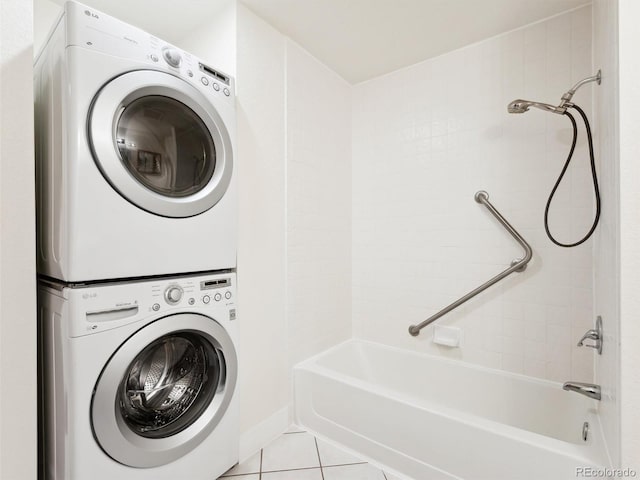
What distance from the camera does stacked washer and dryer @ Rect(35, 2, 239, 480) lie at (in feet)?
3.10

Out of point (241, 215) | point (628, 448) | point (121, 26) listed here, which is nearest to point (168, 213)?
point (241, 215)

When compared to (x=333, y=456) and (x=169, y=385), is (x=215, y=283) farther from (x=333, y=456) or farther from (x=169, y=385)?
(x=333, y=456)

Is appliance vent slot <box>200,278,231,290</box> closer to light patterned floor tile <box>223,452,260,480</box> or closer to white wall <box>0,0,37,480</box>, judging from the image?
white wall <box>0,0,37,480</box>

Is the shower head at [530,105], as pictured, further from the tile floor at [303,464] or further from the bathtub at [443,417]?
the tile floor at [303,464]

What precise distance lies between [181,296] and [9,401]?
0.51 metres

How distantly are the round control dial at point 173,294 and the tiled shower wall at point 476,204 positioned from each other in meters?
1.45

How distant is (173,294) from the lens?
1.15 m

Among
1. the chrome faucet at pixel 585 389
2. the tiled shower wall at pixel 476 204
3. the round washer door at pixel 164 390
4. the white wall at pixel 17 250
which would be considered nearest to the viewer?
the white wall at pixel 17 250

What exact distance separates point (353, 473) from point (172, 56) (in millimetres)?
1911

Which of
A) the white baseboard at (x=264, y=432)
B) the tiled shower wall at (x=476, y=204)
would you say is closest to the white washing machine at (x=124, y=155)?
the white baseboard at (x=264, y=432)

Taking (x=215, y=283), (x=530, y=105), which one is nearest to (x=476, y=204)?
(x=530, y=105)

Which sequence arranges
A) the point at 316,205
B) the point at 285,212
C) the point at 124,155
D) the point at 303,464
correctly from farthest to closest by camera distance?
the point at 316,205, the point at 285,212, the point at 303,464, the point at 124,155

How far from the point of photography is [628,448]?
90 cm

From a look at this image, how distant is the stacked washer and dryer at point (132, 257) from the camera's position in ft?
3.10
